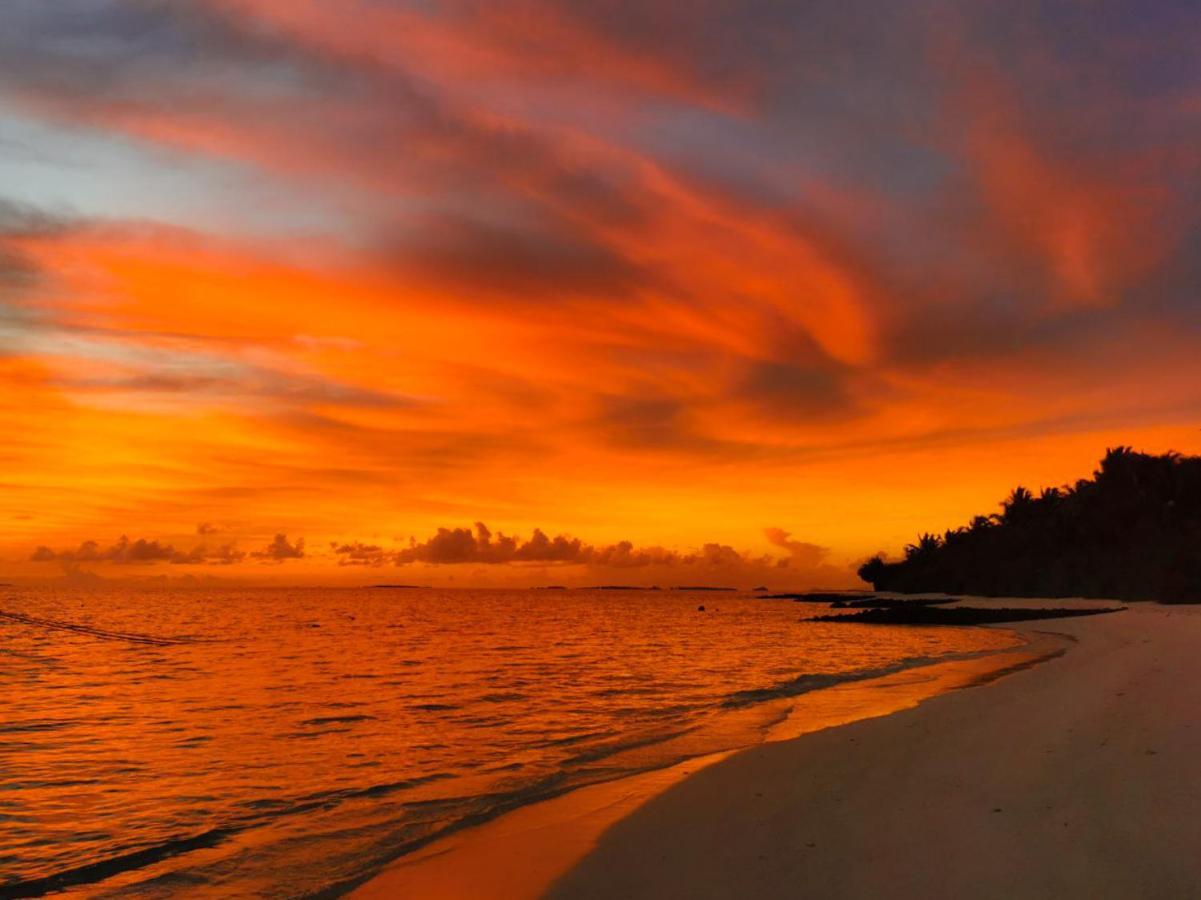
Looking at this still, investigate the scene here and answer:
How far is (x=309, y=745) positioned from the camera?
20.4 metres

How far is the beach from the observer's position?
8.43 metres

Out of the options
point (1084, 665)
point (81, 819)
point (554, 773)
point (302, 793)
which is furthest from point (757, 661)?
point (81, 819)

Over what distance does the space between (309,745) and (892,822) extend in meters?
14.8

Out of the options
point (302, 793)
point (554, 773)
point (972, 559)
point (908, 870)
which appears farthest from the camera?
point (972, 559)

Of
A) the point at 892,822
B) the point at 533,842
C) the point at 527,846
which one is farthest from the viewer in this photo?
the point at 533,842

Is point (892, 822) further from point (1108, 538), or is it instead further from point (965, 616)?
point (1108, 538)

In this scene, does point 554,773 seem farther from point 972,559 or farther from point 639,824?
point 972,559

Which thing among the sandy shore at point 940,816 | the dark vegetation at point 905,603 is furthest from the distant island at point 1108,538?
the sandy shore at point 940,816

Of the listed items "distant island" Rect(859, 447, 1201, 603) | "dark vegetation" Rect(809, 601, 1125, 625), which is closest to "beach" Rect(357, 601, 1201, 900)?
"dark vegetation" Rect(809, 601, 1125, 625)

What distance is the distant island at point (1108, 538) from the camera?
97688 mm

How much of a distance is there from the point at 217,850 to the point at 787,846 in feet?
26.6

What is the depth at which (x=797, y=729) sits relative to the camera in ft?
66.6

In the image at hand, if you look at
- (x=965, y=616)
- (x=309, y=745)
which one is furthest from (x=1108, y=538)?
(x=309, y=745)

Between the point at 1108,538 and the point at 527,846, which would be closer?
the point at 527,846
